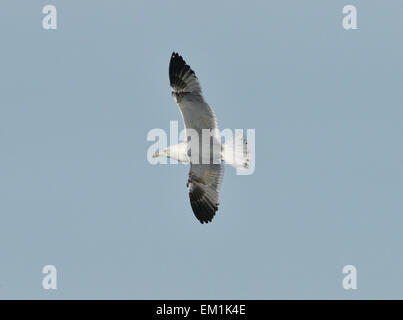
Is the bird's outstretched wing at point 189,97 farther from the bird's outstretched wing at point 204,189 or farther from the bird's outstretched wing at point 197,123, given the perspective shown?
the bird's outstretched wing at point 204,189

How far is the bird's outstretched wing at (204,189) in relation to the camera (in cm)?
1777

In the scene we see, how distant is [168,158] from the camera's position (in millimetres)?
18391

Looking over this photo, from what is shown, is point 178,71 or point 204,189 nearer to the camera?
point 178,71

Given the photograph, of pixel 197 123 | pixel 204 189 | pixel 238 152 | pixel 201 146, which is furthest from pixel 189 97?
pixel 204 189

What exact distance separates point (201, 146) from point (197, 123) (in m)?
0.38

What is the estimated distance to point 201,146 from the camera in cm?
1766

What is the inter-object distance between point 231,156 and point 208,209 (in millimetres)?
968

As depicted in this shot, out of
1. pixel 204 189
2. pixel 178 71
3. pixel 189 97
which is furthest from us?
pixel 204 189

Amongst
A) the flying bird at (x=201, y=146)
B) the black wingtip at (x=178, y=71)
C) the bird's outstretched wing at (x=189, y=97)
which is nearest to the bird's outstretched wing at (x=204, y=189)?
the flying bird at (x=201, y=146)

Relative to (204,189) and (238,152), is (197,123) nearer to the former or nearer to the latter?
(238,152)

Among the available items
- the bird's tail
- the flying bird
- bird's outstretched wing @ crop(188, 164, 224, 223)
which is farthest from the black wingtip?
bird's outstretched wing @ crop(188, 164, 224, 223)

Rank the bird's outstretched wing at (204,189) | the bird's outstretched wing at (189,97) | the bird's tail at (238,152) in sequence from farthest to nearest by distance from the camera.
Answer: the bird's outstretched wing at (204,189) → the bird's tail at (238,152) → the bird's outstretched wing at (189,97)
